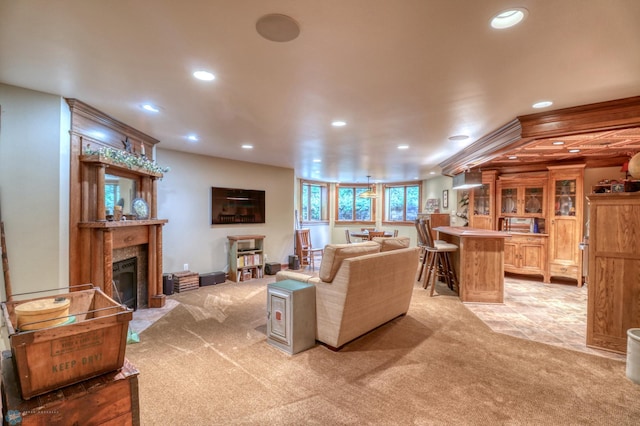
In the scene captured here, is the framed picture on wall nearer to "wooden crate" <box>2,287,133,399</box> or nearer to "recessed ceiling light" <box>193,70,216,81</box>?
"recessed ceiling light" <box>193,70,216,81</box>

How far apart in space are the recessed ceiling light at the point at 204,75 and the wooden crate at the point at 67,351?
1735 millimetres

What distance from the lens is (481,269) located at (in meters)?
4.42

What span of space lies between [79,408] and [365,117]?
9.90 ft

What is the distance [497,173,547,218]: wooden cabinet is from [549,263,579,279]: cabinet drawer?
0.97 meters

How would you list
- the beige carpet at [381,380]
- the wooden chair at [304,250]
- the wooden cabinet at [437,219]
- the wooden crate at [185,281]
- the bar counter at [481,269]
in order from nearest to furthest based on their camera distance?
the beige carpet at [381,380], the bar counter at [481,269], the wooden crate at [185,281], the wooden cabinet at [437,219], the wooden chair at [304,250]

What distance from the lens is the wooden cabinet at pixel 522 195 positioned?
18.6ft

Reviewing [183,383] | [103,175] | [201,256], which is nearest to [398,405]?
[183,383]

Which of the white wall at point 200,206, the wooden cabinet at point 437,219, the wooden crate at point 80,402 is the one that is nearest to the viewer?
the wooden crate at point 80,402

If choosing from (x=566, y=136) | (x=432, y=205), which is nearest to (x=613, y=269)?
(x=566, y=136)

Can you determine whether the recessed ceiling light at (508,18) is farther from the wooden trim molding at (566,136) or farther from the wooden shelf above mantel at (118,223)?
the wooden shelf above mantel at (118,223)

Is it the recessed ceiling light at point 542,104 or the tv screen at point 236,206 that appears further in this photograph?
the tv screen at point 236,206

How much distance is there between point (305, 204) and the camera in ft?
30.9

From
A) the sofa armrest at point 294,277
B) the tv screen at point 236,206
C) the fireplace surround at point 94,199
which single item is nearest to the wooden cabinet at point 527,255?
the sofa armrest at point 294,277

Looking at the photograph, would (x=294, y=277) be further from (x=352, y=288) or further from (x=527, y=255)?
(x=527, y=255)
